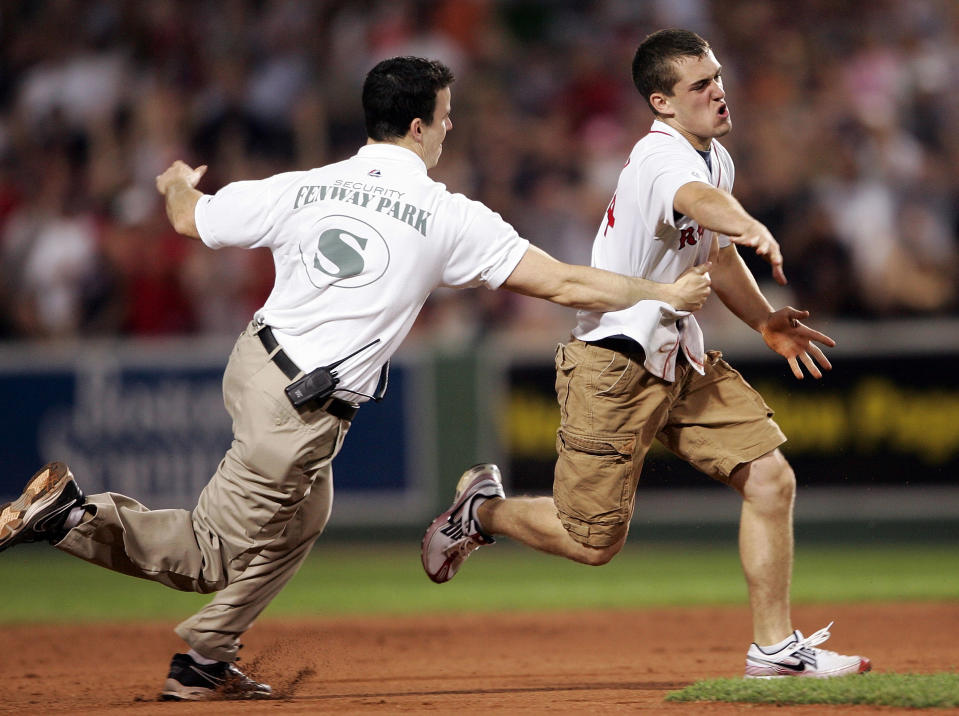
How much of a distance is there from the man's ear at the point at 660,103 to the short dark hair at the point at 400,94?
2.84 feet

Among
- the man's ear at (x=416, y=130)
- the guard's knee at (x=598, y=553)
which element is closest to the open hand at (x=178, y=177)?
the man's ear at (x=416, y=130)

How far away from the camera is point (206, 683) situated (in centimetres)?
560

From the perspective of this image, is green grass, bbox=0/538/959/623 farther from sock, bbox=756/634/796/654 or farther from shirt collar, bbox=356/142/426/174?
shirt collar, bbox=356/142/426/174

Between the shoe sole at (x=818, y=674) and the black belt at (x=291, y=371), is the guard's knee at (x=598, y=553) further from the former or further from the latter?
the black belt at (x=291, y=371)

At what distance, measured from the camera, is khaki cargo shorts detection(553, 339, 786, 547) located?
215 inches

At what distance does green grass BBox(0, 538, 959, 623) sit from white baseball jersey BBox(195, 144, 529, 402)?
13.9ft

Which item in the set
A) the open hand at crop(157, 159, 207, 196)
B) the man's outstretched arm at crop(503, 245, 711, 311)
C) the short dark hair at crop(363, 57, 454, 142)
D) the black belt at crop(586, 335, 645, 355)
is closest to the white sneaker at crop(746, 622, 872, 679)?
the black belt at crop(586, 335, 645, 355)

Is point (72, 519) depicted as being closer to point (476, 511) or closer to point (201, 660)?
point (201, 660)

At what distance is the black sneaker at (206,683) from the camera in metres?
5.55

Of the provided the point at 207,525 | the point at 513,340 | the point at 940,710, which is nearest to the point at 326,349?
the point at 207,525

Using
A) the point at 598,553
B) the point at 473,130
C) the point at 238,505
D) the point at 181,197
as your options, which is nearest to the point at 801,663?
the point at 598,553

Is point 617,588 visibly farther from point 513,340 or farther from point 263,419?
point 263,419

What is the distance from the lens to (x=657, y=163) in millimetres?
5195

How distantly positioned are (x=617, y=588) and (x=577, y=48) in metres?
6.73
